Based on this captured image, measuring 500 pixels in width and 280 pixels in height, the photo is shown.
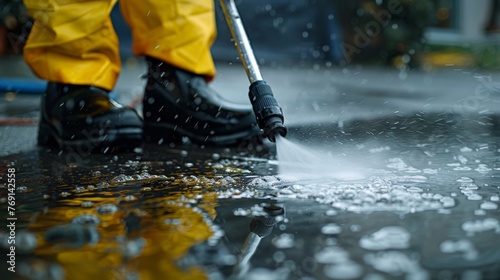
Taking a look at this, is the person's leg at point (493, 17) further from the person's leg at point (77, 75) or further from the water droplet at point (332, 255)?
the water droplet at point (332, 255)

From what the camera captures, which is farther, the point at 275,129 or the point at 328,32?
the point at 328,32

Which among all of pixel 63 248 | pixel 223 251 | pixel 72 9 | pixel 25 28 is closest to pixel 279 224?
pixel 223 251

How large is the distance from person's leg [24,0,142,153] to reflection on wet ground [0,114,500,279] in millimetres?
66

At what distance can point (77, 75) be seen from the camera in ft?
6.12

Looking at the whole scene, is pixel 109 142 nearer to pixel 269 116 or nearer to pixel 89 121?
pixel 89 121

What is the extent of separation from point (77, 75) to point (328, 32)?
4126mm

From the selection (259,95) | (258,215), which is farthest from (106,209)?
(259,95)

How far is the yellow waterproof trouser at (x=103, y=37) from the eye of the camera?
5.96 ft

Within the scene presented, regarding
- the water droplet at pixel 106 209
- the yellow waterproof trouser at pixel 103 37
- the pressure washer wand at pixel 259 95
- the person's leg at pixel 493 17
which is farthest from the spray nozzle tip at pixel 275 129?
the person's leg at pixel 493 17

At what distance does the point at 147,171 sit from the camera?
4.90 ft

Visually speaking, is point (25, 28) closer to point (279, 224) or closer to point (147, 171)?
point (147, 171)

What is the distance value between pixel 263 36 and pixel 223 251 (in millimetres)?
4711

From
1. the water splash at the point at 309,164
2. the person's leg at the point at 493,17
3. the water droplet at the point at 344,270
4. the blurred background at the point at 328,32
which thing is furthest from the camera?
the person's leg at the point at 493,17

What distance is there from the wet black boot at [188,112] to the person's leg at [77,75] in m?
0.13
